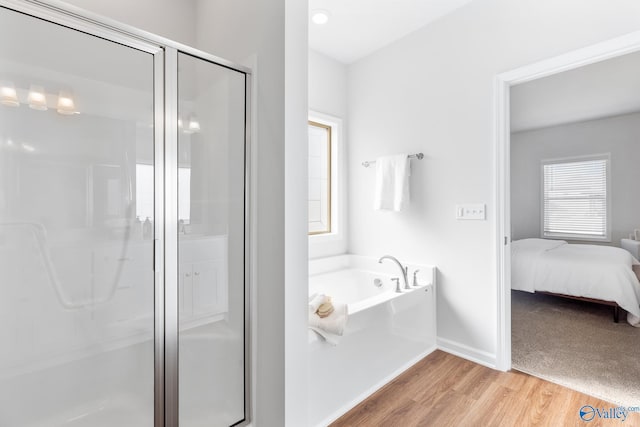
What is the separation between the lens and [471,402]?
6.02 ft

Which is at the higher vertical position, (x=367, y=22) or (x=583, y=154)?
(x=367, y=22)

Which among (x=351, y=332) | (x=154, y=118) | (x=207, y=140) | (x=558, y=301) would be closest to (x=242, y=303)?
(x=351, y=332)

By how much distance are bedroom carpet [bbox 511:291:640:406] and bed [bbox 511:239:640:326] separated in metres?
0.23

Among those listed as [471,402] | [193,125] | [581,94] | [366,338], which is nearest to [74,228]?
[193,125]

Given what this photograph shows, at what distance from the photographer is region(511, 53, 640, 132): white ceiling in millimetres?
3055

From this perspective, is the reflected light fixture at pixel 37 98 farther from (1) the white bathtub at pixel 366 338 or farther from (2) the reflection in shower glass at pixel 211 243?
(1) the white bathtub at pixel 366 338

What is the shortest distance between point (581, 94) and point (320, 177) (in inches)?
132

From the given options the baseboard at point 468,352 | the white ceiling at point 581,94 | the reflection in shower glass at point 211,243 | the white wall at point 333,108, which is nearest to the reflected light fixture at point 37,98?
the reflection in shower glass at point 211,243

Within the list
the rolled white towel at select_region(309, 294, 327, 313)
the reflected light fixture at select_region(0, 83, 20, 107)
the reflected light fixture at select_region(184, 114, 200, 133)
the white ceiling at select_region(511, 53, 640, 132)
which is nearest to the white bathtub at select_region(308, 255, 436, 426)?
the rolled white towel at select_region(309, 294, 327, 313)

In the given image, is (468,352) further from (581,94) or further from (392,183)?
(581,94)

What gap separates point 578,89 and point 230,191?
4160 millimetres

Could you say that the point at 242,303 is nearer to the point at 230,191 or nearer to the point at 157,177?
the point at 230,191

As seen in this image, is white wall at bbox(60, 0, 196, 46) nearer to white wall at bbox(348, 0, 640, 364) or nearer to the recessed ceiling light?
the recessed ceiling light

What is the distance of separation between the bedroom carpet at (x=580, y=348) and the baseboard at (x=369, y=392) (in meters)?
0.68
